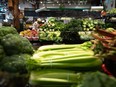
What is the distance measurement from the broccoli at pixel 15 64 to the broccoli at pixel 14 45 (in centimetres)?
6

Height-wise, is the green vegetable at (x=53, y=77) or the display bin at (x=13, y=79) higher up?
the green vegetable at (x=53, y=77)

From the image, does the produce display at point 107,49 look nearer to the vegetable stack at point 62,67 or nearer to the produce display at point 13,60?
the vegetable stack at point 62,67

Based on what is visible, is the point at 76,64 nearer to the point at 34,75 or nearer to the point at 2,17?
the point at 34,75

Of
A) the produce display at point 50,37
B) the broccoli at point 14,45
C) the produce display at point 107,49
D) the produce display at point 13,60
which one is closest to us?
the produce display at point 107,49

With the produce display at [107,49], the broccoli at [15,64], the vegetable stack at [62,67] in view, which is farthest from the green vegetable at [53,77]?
the produce display at [107,49]

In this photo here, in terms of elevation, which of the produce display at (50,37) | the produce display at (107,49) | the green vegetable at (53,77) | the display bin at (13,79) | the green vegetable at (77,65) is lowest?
the produce display at (50,37)

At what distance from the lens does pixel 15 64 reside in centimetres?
194

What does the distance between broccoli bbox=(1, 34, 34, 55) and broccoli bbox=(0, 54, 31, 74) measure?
60 millimetres

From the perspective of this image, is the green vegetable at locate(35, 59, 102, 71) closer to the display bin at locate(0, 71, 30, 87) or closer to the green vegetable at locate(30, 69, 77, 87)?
the green vegetable at locate(30, 69, 77, 87)

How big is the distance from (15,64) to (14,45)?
18cm

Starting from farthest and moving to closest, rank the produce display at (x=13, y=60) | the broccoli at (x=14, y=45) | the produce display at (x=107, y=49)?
the broccoli at (x=14, y=45) < the produce display at (x=13, y=60) < the produce display at (x=107, y=49)

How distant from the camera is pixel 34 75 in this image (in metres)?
1.75

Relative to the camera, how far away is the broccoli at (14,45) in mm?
2053

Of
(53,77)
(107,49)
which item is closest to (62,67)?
(53,77)
